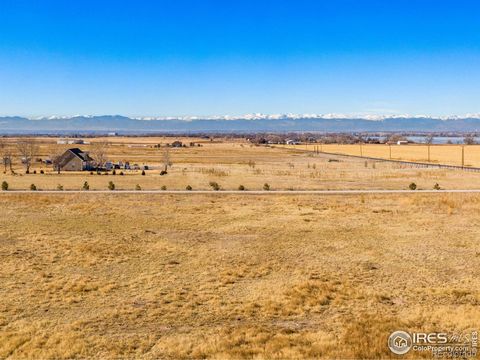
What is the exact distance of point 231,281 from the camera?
21141 millimetres

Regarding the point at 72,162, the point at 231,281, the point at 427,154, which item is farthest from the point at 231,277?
the point at 427,154

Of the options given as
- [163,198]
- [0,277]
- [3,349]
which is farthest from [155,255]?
[163,198]

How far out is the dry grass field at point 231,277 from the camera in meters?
14.6

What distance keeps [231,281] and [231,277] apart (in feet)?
1.91

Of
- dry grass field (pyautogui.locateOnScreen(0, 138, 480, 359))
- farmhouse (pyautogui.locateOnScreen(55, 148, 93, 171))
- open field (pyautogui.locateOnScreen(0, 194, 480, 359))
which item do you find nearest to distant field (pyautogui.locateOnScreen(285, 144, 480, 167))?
dry grass field (pyautogui.locateOnScreen(0, 138, 480, 359))

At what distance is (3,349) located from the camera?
1385cm

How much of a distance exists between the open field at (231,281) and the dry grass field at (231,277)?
0.07 meters

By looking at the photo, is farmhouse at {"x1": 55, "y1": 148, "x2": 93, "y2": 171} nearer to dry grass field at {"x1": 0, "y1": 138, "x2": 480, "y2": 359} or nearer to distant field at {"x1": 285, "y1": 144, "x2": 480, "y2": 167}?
dry grass field at {"x1": 0, "y1": 138, "x2": 480, "y2": 359}

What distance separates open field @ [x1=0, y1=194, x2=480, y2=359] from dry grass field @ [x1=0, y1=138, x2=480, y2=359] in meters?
0.07

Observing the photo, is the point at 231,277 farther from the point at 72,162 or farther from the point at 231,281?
the point at 72,162

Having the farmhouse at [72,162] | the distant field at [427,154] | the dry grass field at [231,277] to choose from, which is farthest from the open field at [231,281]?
the distant field at [427,154]

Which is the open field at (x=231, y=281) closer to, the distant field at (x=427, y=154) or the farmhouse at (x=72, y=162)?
the farmhouse at (x=72, y=162)

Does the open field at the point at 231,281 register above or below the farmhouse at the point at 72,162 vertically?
below

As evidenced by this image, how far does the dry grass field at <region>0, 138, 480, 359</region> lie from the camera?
14.6 metres
